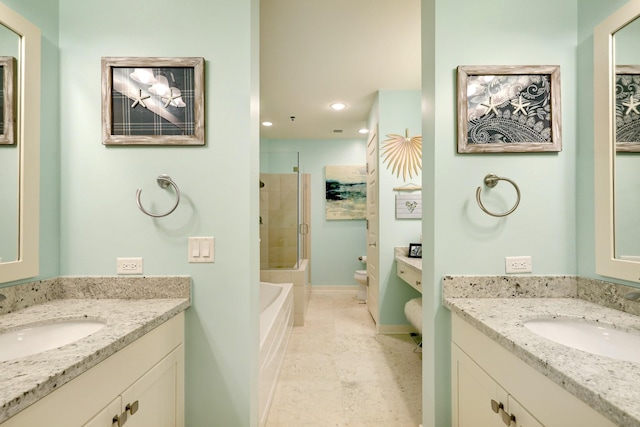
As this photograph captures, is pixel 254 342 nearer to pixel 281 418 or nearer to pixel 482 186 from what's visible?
pixel 281 418

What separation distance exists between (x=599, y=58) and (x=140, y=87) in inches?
82.2

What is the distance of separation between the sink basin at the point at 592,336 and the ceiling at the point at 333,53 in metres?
2.03

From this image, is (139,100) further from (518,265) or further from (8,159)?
(518,265)

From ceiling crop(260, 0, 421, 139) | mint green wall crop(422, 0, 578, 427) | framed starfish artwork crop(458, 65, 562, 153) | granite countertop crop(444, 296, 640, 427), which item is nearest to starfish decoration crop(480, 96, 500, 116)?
framed starfish artwork crop(458, 65, 562, 153)

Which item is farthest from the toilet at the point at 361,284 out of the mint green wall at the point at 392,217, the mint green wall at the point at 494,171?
the mint green wall at the point at 494,171

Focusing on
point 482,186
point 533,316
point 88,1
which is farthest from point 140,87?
point 533,316

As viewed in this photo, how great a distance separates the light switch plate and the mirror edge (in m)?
1.73

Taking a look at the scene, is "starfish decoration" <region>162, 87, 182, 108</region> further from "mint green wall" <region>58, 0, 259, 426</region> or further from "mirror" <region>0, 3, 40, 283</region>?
"mirror" <region>0, 3, 40, 283</region>

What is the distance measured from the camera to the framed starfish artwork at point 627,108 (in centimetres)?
113

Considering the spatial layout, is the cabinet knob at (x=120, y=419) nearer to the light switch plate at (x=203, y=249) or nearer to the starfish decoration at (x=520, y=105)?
the light switch plate at (x=203, y=249)

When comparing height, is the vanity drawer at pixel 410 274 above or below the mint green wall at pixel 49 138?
below

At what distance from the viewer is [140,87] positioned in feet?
4.54

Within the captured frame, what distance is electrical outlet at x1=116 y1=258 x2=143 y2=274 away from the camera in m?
1.37

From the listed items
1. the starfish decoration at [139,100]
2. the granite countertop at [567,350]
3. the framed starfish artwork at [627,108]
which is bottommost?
the granite countertop at [567,350]
